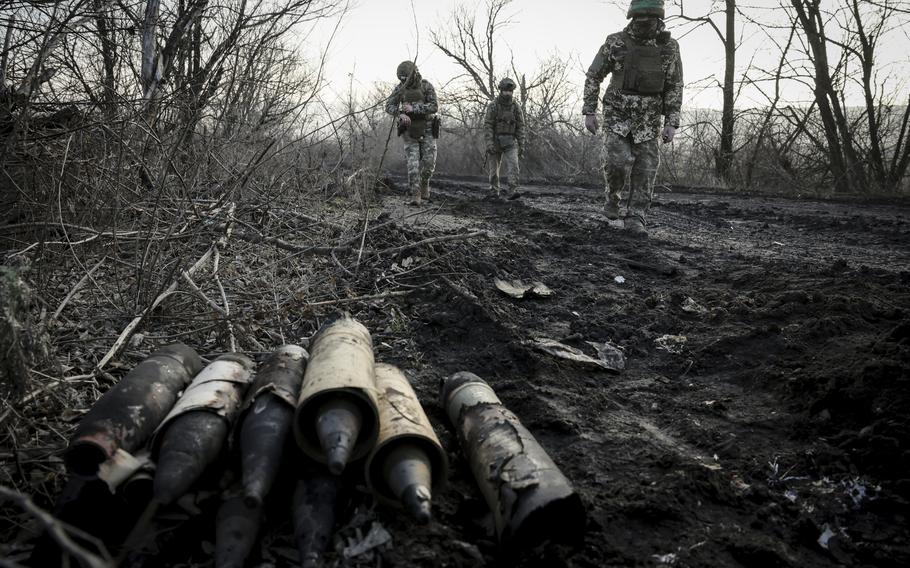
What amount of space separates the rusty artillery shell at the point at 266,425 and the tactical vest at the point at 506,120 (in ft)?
29.6

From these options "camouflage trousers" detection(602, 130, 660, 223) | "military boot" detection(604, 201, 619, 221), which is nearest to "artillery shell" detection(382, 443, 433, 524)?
"camouflage trousers" detection(602, 130, 660, 223)

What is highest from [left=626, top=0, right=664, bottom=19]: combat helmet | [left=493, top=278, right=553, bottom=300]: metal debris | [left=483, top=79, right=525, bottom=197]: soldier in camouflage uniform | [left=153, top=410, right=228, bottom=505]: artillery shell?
[left=626, top=0, right=664, bottom=19]: combat helmet

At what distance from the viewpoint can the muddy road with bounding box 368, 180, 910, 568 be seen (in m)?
1.82

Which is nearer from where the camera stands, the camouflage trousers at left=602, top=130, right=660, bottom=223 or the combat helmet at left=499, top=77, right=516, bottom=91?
the camouflage trousers at left=602, top=130, right=660, bottom=223

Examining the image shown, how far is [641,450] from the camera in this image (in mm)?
2340

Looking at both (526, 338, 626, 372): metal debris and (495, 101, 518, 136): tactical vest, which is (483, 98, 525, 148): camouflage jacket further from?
(526, 338, 626, 372): metal debris

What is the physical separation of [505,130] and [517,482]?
9434 millimetres

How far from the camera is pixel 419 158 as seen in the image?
9852 millimetres

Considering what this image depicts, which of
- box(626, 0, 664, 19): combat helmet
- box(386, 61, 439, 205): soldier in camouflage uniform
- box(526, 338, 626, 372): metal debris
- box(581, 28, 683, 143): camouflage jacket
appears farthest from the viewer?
Result: box(386, 61, 439, 205): soldier in camouflage uniform

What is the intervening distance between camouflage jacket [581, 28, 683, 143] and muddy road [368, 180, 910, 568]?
1.47 meters

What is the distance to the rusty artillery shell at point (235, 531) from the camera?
153 cm

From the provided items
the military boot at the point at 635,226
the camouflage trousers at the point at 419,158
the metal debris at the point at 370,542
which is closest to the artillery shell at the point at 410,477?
the metal debris at the point at 370,542

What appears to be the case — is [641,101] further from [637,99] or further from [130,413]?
[130,413]

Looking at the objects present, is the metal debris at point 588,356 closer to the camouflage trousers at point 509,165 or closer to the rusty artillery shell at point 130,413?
the rusty artillery shell at point 130,413
